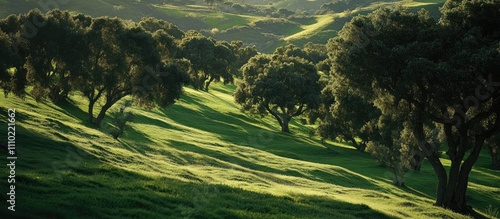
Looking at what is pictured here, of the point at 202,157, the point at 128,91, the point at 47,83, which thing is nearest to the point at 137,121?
the point at 128,91

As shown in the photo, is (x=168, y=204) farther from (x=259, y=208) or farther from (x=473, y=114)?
(x=473, y=114)

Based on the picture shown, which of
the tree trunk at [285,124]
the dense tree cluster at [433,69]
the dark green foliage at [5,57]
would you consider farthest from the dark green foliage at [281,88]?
the dark green foliage at [5,57]

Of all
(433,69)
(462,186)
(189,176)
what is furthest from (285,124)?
(433,69)

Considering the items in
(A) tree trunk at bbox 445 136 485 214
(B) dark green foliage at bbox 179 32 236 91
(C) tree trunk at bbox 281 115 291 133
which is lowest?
(C) tree trunk at bbox 281 115 291 133

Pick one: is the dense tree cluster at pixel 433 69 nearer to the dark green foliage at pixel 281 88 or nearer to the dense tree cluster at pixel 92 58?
the dense tree cluster at pixel 92 58

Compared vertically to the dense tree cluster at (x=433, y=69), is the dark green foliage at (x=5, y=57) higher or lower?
lower

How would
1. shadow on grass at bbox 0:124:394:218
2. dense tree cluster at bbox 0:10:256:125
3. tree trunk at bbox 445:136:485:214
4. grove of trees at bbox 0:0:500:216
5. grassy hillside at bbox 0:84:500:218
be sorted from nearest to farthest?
shadow on grass at bbox 0:124:394:218
grassy hillside at bbox 0:84:500:218
grove of trees at bbox 0:0:500:216
tree trunk at bbox 445:136:485:214
dense tree cluster at bbox 0:10:256:125

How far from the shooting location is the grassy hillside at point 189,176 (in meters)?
18.8

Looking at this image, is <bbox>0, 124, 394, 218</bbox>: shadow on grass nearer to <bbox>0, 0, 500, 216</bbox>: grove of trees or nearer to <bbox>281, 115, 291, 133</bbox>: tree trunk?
<bbox>0, 0, 500, 216</bbox>: grove of trees

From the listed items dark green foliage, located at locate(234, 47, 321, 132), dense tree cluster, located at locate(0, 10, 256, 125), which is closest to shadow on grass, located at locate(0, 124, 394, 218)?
dense tree cluster, located at locate(0, 10, 256, 125)

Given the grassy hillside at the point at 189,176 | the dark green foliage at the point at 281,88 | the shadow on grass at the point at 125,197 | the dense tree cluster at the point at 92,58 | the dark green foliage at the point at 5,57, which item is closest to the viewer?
the shadow on grass at the point at 125,197

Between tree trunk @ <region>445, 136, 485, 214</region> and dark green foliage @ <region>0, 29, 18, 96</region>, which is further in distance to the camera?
dark green foliage @ <region>0, 29, 18, 96</region>

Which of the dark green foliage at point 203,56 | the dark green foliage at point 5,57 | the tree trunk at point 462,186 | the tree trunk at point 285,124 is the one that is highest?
the dark green foliage at point 203,56

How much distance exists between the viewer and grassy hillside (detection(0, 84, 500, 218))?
18766mm
